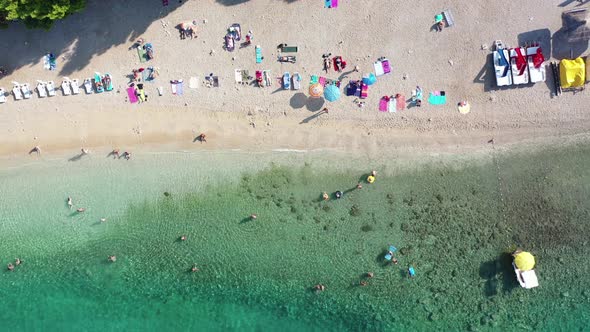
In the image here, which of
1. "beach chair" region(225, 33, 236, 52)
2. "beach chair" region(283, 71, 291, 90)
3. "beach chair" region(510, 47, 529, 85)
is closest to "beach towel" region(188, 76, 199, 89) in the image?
"beach chair" region(225, 33, 236, 52)

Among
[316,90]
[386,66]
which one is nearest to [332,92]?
[316,90]

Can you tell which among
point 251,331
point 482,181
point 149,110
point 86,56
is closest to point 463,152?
point 482,181

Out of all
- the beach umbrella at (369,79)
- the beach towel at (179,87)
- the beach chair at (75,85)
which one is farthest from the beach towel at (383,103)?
the beach chair at (75,85)

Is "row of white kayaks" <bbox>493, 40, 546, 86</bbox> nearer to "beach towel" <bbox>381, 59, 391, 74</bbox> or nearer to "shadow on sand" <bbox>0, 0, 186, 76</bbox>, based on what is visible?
"beach towel" <bbox>381, 59, 391, 74</bbox>

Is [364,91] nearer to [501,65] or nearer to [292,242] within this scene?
[501,65]

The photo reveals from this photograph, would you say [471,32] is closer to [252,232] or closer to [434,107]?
[434,107]

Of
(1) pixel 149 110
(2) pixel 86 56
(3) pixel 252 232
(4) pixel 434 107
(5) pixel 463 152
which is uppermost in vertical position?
(2) pixel 86 56
